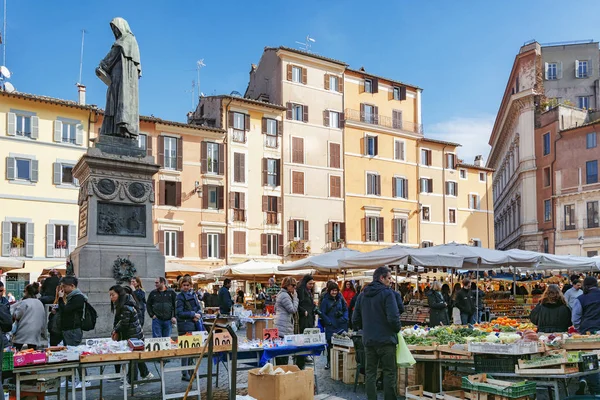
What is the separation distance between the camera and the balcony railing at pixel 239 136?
37.7 metres

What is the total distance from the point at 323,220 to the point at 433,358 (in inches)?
1278

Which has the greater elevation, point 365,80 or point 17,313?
point 365,80

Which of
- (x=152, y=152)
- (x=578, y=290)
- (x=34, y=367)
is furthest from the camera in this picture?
(x=152, y=152)

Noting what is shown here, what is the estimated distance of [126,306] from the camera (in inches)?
350

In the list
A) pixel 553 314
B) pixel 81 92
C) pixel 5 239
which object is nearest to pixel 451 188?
pixel 81 92

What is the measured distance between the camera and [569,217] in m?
46.2

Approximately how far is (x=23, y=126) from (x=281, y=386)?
29.3 meters

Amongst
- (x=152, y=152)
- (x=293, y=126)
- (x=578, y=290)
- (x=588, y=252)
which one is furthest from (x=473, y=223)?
(x=578, y=290)

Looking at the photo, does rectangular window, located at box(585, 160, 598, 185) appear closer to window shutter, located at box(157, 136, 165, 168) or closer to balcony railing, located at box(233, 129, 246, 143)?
balcony railing, located at box(233, 129, 246, 143)

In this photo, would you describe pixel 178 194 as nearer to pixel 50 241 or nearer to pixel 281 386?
pixel 50 241

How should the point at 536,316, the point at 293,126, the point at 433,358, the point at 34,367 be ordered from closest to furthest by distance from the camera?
the point at 34,367 → the point at 433,358 → the point at 536,316 → the point at 293,126

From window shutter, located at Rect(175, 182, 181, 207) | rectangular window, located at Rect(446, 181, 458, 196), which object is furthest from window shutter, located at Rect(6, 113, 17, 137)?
rectangular window, located at Rect(446, 181, 458, 196)

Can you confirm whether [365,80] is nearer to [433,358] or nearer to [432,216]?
[432,216]

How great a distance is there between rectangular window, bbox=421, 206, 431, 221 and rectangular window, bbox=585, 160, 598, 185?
11403 millimetres
